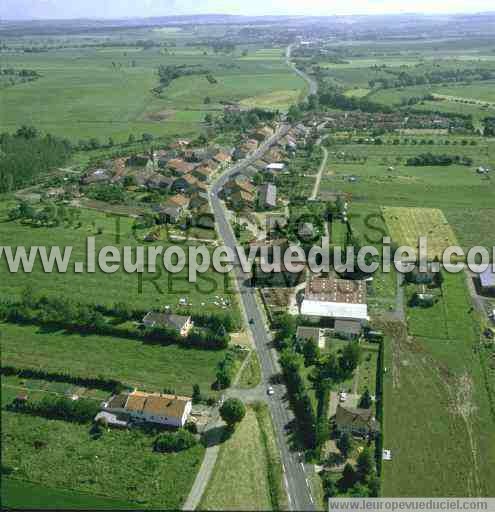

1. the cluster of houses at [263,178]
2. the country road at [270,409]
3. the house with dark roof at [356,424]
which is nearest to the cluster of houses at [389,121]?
the cluster of houses at [263,178]

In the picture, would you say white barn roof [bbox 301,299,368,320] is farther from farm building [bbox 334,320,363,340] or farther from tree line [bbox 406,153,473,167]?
tree line [bbox 406,153,473,167]

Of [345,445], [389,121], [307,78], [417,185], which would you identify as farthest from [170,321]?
[307,78]

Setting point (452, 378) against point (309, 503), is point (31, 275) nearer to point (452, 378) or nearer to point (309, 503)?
point (309, 503)

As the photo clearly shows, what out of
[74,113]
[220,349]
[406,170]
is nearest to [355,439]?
[220,349]

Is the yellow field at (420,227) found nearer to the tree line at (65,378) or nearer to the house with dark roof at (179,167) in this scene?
the house with dark roof at (179,167)

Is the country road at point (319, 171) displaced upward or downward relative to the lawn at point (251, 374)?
upward

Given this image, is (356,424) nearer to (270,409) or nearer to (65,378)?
(270,409)
